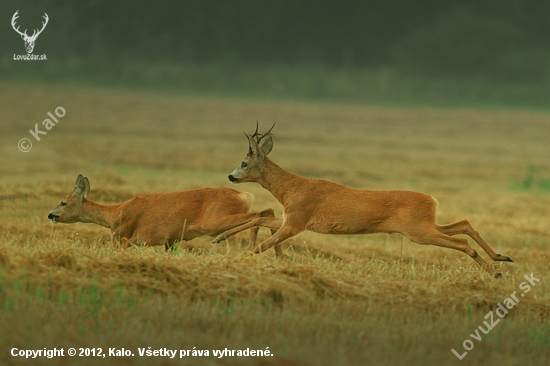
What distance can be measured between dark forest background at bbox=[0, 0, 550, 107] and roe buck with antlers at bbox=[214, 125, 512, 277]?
205 feet

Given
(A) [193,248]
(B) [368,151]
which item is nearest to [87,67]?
(B) [368,151]

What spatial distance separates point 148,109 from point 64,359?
182 feet

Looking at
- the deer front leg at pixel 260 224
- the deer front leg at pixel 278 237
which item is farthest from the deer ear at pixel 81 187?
the deer front leg at pixel 278 237

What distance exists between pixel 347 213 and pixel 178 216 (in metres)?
2.56

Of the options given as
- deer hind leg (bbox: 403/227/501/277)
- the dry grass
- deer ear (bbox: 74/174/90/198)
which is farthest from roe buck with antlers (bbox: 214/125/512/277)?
deer ear (bbox: 74/174/90/198)

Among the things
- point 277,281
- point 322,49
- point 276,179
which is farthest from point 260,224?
point 322,49

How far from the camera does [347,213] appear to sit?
12.6 m

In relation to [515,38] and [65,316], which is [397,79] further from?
[65,316]

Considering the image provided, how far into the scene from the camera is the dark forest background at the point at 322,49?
7662 cm

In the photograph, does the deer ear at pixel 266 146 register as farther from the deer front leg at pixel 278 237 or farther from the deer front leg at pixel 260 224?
the deer front leg at pixel 278 237

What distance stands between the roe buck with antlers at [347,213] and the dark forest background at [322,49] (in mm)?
62502

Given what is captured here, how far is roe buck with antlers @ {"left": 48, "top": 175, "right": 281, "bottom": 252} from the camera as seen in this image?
1328 centimetres

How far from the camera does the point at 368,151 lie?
132 ft

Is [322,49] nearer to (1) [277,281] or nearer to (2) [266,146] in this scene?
(2) [266,146]
